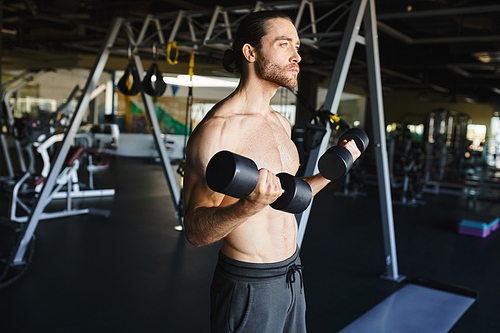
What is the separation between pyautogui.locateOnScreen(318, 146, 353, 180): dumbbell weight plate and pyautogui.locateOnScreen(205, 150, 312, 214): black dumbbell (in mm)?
271

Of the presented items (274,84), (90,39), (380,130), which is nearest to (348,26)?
(380,130)

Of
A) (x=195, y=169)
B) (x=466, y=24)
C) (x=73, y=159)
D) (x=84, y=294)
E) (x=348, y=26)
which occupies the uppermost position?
(x=466, y=24)

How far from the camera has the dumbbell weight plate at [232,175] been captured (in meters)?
0.73

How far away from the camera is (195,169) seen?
106cm

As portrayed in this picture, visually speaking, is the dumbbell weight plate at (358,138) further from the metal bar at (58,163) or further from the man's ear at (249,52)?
the metal bar at (58,163)

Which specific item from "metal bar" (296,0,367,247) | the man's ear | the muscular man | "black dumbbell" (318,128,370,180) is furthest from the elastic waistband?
"metal bar" (296,0,367,247)

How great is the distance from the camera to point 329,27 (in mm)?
3324

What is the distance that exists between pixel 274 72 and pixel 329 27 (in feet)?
7.89

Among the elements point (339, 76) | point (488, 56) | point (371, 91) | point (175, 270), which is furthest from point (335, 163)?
point (488, 56)

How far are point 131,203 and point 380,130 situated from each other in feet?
11.8

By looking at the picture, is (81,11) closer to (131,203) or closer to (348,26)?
(131,203)

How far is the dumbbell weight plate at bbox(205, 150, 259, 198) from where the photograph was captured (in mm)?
733

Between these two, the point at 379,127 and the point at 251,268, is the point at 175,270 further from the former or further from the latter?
the point at 251,268

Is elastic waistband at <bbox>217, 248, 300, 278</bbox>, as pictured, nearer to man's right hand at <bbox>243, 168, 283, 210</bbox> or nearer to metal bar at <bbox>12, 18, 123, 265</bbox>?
man's right hand at <bbox>243, 168, 283, 210</bbox>
